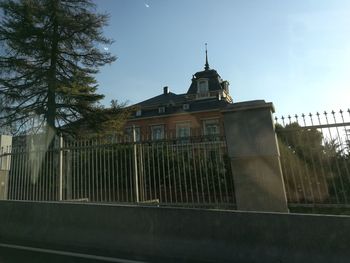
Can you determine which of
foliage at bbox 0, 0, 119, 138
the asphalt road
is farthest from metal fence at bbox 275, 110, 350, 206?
foliage at bbox 0, 0, 119, 138

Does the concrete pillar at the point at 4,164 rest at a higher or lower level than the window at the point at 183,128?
lower

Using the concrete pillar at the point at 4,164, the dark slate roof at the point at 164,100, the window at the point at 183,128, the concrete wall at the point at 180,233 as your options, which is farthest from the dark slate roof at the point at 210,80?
the concrete wall at the point at 180,233

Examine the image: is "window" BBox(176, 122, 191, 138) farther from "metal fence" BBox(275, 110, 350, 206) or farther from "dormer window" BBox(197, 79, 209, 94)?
"metal fence" BBox(275, 110, 350, 206)

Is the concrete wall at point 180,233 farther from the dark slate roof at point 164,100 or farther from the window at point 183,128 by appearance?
the dark slate roof at point 164,100

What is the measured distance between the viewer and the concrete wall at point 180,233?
4.52m

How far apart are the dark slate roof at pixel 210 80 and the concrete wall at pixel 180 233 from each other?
43.3 metres

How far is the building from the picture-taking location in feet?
144

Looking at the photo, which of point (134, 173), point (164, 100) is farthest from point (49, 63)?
point (164, 100)

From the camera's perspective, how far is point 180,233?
532 cm

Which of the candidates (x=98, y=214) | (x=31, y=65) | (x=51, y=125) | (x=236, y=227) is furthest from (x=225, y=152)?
(x=31, y=65)

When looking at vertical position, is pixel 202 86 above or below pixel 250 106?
above

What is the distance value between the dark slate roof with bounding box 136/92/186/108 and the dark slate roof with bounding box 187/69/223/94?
218 cm

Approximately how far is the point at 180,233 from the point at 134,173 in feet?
9.72

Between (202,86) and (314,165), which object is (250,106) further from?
(202,86)
